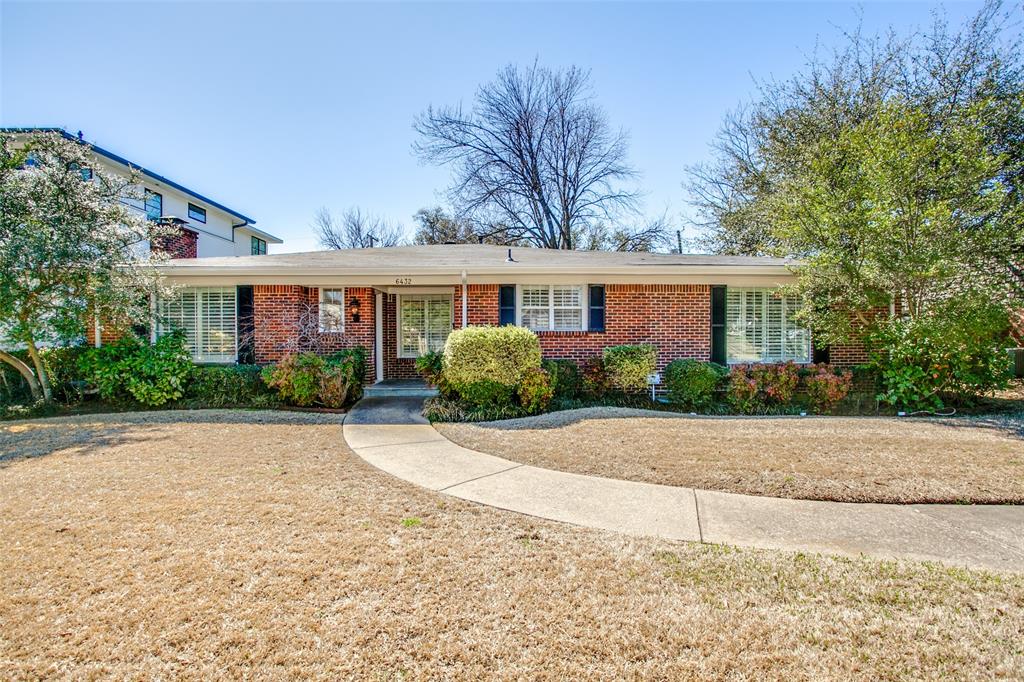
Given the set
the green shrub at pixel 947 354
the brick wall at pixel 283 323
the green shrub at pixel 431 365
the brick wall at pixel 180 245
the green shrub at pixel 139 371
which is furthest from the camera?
the brick wall at pixel 180 245

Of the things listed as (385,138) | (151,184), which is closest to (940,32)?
(385,138)

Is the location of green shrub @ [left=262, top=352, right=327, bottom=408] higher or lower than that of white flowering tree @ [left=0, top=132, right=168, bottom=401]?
lower

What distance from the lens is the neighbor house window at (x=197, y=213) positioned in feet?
70.4

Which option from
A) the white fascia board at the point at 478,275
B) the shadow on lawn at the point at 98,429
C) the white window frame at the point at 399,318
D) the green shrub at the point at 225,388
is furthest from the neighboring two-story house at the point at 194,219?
the shadow on lawn at the point at 98,429

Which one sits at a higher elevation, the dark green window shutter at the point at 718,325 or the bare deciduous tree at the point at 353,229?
the bare deciduous tree at the point at 353,229

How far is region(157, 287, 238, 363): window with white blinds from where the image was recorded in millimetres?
10500

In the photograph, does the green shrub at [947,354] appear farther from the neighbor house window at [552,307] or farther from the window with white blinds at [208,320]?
the window with white blinds at [208,320]

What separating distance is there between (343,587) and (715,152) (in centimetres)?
2259

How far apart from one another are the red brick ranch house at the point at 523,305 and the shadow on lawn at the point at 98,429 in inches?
88.1

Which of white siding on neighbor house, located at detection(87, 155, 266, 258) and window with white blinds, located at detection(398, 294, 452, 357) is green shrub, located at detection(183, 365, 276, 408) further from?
white siding on neighbor house, located at detection(87, 155, 266, 258)

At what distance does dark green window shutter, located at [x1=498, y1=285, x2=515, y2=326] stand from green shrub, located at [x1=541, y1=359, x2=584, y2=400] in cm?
151

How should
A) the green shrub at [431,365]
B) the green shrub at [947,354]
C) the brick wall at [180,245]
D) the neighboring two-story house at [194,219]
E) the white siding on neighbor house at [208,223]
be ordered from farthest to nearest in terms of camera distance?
the white siding on neighbor house at [208,223]
the neighboring two-story house at [194,219]
the brick wall at [180,245]
the green shrub at [431,365]
the green shrub at [947,354]

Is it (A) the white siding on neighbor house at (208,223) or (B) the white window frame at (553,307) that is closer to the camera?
(B) the white window frame at (553,307)

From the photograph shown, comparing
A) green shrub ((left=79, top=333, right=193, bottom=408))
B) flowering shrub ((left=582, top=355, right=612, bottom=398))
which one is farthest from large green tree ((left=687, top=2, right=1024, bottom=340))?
green shrub ((left=79, top=333, right=193, bottom=408))
